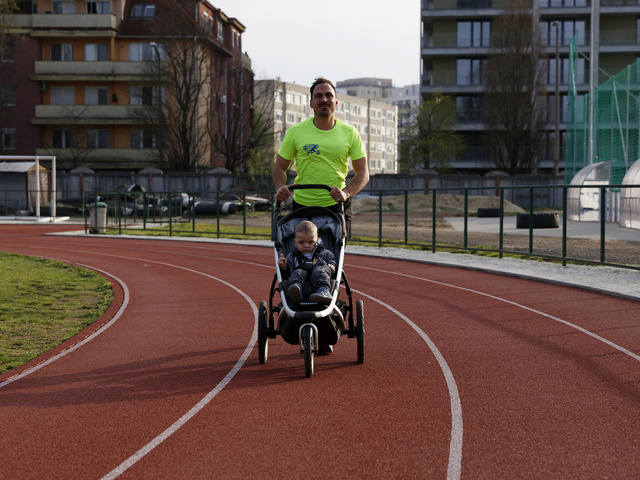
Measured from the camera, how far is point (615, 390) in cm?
609

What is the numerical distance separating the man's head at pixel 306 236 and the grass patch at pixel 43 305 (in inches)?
116

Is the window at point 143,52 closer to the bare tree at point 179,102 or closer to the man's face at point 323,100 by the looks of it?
the bare tree at point 179,102

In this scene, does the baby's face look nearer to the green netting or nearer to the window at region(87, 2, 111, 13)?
the green netting

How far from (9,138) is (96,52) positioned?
8.98 meters

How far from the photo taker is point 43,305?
436 inches

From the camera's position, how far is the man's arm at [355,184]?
260 inches

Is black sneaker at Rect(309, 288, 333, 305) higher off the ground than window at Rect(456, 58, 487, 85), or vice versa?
window at Rect(456, 58, 487, 85)

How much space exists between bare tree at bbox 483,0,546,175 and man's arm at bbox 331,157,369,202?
163ft

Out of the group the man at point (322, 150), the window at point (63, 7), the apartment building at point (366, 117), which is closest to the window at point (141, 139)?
the window at point (63, 7)

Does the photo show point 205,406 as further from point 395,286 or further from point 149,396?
point 395,286

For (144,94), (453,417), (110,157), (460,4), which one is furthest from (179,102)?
(453,417)

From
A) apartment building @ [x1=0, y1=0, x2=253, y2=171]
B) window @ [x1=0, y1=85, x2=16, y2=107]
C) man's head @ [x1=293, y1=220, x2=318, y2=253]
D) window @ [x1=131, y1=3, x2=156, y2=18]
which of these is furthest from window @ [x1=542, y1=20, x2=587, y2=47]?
man's head @ [x1=293, y1=220, x2=318, y2=253]

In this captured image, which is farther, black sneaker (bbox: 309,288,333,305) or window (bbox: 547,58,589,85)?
window (bbox: 547,58,589,85)

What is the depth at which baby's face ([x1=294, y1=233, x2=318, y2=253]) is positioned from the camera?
6520 mm
